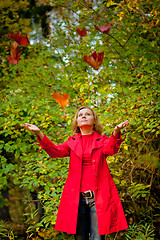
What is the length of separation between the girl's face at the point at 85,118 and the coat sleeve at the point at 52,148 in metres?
0.21

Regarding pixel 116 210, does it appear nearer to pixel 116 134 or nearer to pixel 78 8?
pixel 116 134

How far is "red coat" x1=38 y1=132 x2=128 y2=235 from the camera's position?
1.59 m

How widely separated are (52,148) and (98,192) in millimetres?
453

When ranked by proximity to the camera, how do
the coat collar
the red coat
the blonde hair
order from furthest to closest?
1. the blonde hair
2. the coat collar
3. the red coat

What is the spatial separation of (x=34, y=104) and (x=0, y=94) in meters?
0.70

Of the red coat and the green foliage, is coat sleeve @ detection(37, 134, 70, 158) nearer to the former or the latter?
the red coat

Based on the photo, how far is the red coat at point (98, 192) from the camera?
5.23 ft

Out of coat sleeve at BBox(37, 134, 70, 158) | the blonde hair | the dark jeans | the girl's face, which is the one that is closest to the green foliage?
the blonde hair

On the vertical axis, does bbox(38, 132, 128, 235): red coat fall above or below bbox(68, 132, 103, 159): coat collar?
below

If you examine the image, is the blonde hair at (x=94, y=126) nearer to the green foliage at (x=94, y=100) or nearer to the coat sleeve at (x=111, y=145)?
the coat sleeve at (x=111, y=145)

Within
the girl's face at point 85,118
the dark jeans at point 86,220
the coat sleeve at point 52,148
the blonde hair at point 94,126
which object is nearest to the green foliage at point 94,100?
the blonde hair at point 94,126

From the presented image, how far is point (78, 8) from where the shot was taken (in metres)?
3.84

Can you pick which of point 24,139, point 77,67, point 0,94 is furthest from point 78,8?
point 24,139

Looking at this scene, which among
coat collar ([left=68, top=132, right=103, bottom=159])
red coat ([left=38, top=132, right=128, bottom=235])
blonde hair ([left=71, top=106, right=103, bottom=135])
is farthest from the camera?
blonde hair ([left=71, top=106, right=103, bottom=135])
